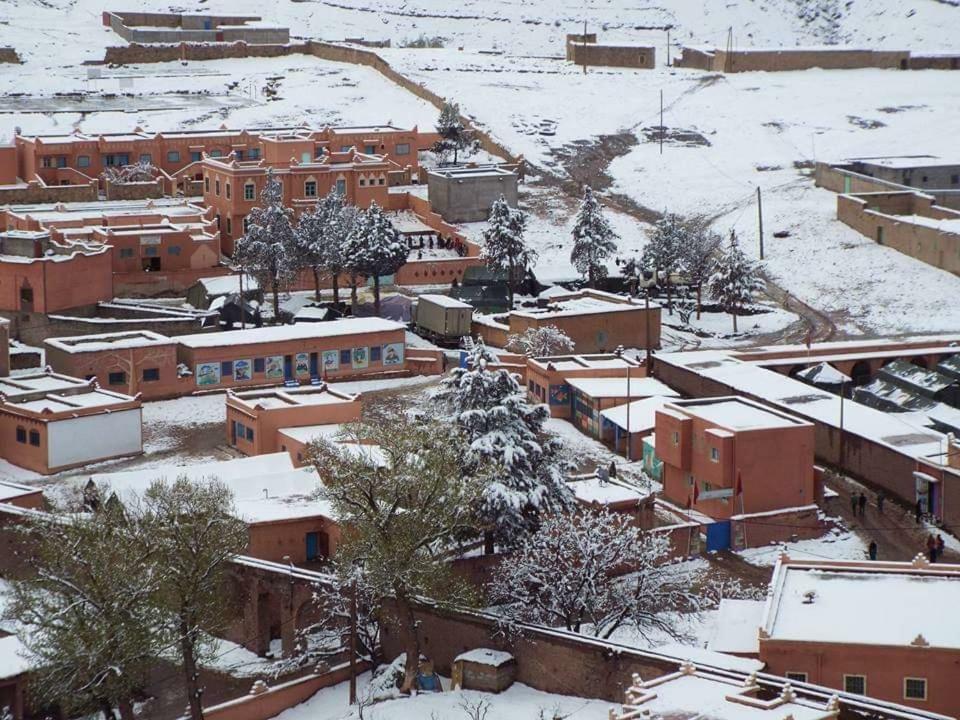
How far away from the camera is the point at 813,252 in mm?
80438

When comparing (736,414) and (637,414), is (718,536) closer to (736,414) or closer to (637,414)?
(736,414)

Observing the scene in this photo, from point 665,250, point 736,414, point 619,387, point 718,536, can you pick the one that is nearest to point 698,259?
point 665,250

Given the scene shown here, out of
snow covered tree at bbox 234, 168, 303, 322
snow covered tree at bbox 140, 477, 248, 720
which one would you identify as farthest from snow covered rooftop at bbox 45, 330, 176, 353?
snow covered tree at bbox 140, 477, 248, 720

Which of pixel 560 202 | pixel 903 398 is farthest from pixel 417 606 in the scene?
pixel 560 202

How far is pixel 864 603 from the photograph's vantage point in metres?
36.9

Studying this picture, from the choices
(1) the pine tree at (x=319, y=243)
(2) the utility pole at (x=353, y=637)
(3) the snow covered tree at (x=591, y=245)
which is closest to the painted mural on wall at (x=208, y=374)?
(1) the pine tree at (x=319, y=243)

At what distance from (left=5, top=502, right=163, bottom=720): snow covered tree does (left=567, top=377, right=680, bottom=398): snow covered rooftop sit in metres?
21.9

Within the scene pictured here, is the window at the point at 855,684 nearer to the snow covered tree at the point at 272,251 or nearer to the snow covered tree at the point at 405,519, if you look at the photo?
the snow covered tree at the point at 405,519

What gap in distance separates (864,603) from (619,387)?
21.9 m

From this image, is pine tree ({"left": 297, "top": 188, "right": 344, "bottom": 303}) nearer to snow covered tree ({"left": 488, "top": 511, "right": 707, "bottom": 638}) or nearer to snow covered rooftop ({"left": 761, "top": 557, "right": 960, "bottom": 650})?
snow covered tree ({"left": 488, "top": 511, "right": 707, "bottom": 638})

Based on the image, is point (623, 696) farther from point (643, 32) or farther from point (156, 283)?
point (643, 32)

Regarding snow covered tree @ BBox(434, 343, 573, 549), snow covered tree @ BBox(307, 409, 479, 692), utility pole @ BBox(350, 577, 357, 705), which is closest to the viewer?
snow covered tree @ BBox(307, 409, 479, 692)

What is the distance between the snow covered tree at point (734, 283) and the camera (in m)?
71.5

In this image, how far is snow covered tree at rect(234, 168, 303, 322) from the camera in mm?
70250
